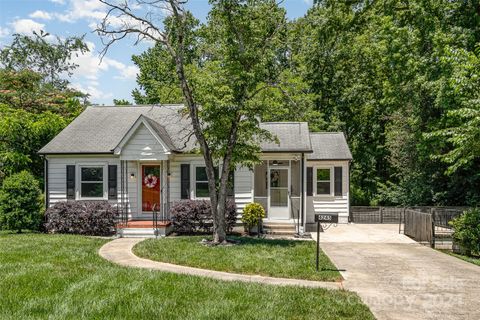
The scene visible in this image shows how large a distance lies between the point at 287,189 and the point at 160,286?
31.7ft

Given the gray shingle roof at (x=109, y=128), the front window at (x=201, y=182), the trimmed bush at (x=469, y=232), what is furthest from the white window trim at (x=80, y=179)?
the trimmed bush at (x=469, y=232)

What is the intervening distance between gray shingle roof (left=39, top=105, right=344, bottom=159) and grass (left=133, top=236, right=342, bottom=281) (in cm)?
430

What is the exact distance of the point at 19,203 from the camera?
14.6m

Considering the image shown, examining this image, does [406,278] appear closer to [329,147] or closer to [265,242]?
[265,242]

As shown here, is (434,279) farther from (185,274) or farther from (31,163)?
(31,163)

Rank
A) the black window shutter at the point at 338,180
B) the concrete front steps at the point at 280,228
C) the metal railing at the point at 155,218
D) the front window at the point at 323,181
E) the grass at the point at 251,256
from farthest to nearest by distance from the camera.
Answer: the front window at the point at 323,181, the black window shutter at the point at 338,180, the concrete front steps at the point at 280,228, the metal railing at the point at 155,218, the grass at the point at 251,256

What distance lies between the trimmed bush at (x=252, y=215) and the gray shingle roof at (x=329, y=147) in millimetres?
5394

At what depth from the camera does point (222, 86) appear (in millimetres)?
11438

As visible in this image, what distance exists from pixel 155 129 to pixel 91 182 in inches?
146

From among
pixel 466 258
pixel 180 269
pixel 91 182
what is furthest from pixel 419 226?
pixel 91 182

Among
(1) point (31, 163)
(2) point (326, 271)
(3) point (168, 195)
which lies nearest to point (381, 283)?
(2) point (326, 271)

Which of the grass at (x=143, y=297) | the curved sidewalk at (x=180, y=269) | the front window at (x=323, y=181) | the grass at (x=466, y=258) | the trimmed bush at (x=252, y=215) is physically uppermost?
the front window at (x=323, y=181)

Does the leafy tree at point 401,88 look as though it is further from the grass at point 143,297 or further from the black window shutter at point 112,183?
the black window shutter at point 112,183

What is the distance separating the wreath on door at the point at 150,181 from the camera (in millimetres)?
15969
